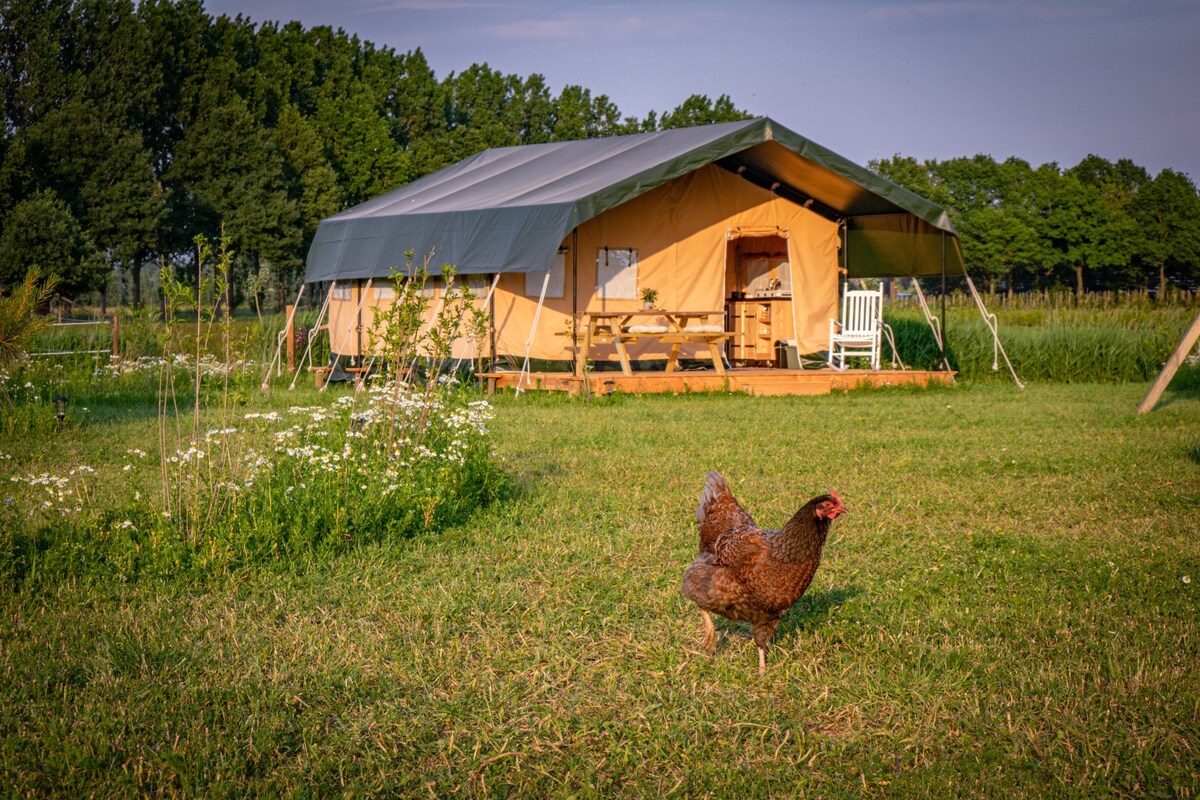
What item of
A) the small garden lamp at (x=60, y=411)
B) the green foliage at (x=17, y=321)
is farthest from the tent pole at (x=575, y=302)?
the green foliage at (x=17, y=321)

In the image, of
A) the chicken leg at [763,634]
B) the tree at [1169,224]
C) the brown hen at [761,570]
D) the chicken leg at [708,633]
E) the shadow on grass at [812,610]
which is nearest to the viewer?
the brown hen at [761,570]

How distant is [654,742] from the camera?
11.7ft

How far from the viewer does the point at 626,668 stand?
4262 millimetres

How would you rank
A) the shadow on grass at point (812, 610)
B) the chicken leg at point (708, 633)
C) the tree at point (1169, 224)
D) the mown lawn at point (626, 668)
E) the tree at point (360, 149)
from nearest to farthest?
the mown lawn at point (626, 668) → the chicken leg at point (708, 633) → the shadow on grass at point (812, 610) → the tree at point (360, 149) → the tree at point (1169, 224)

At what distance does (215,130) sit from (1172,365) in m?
35.2

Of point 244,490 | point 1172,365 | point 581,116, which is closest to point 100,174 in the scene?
point 581,116

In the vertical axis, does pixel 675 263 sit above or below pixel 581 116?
below

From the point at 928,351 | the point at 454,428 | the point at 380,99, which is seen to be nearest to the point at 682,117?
the point at 380,99

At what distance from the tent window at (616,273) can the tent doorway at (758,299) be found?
2.20 m

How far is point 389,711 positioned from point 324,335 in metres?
17.1

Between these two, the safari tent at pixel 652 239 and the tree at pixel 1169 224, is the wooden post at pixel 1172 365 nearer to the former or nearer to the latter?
the safari tent at pixel 652 239

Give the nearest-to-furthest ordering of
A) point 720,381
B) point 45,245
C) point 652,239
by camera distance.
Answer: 1. point 720,381
2. point 652,239
3. point 45,245

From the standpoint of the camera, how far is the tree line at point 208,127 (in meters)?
34.1

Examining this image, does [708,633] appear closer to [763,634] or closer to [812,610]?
[763,634]
